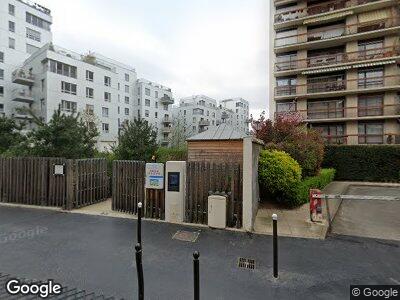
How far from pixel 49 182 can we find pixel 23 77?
30778mm

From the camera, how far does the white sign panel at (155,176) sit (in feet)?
27.2

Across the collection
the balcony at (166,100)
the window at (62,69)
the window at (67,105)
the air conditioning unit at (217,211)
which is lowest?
the air conditioning unit at (217,211)

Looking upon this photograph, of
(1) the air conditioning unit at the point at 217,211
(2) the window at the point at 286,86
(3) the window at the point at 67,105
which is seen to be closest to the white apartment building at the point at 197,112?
(3) the window at the point at 67,105

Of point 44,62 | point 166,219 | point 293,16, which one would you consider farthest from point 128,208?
point 44,62

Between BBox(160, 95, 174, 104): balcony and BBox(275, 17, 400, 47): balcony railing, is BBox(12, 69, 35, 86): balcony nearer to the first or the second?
BBox(160, 95, 174, 104): balcony

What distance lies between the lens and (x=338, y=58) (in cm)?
2572

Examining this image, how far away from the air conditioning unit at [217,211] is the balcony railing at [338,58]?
81.7ft

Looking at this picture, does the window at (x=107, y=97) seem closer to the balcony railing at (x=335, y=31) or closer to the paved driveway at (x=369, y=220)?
the balcony railing at (x=335, y=31)

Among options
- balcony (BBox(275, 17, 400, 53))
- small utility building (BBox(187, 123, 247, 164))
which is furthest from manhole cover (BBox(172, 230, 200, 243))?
balcony (BBox(275, 17, 400, 53))

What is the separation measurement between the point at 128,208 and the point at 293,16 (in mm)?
29457

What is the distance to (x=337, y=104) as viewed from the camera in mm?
25984

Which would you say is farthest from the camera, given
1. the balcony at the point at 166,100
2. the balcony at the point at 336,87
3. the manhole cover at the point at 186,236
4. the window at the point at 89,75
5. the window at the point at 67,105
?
the balcony at the point at 166,100

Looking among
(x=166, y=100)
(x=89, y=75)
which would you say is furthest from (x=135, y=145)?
(x=166, y=100)

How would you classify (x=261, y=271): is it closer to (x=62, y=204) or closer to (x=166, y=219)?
(x=166, y=219)
